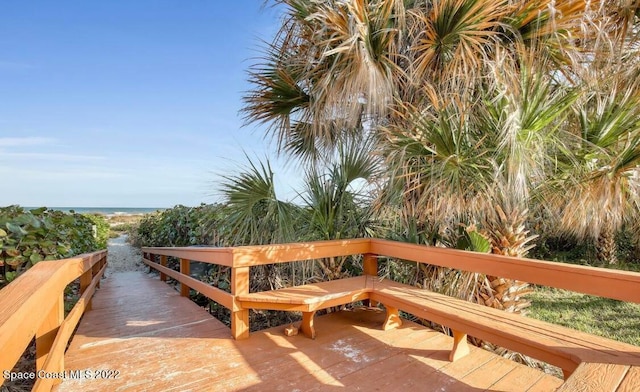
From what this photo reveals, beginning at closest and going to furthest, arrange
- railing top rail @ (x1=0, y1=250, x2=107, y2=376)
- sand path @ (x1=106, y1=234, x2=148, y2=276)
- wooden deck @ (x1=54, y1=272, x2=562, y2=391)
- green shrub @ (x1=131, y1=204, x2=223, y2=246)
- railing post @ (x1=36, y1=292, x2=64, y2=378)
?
railing top rail @ (x1=0, y1=250, x2=107, y2=376) → railing post @ (x1=36, y1=292, x2=64, y2=378) → wooden deck @ (x1=54, y1=272, x2=562, y2=391) → green shrub @ (x1=131, y1=204, x2=223, y2=246) → sand path @ (x1=106, y1=234, x2=148, y2=276)

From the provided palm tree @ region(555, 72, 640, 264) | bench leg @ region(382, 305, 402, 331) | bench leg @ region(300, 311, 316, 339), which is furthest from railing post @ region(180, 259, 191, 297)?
palm tree @ region(555, 72, 640, 264)

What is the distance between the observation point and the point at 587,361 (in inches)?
51.2

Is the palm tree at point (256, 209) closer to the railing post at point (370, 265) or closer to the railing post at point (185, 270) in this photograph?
the railing post at point (370, 265)

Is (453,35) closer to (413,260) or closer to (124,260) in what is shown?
(413,260)

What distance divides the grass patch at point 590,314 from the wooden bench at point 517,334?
2.69 m

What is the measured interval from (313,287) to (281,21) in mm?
3067

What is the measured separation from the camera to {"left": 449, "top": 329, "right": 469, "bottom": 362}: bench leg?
2.04 metres

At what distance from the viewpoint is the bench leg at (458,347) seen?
6.71 feet

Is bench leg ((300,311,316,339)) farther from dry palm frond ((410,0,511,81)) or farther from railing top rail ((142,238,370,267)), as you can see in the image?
dry palm frond ((410,0,511,81))

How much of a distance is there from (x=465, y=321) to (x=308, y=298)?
3.54 ft

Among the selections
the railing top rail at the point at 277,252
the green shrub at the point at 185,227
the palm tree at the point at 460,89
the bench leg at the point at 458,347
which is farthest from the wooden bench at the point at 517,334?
the green shrub at the point at 185,227

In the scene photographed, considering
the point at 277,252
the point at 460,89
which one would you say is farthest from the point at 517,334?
the point at 460,89

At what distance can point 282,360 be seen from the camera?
2.06 m

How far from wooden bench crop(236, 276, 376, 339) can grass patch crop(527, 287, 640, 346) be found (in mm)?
2934
